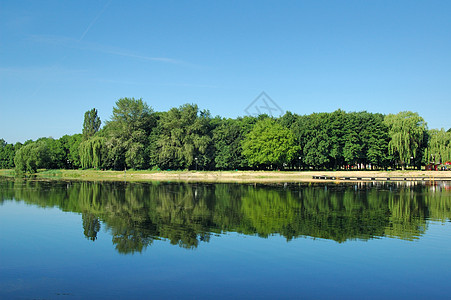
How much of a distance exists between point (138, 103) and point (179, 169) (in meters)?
19.9

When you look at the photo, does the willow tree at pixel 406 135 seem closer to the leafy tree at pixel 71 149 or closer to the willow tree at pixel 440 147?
the willow tree at pixel 440 147

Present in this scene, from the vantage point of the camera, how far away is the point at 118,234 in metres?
16.9

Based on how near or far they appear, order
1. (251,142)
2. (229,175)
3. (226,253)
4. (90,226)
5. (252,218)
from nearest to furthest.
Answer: (226,253) → (90,226) → (252,218) → (229,175) → (251,142)

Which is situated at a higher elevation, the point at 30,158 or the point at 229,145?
the point at 229,145

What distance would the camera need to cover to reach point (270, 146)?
71938mm

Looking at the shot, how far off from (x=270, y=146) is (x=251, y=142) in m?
4.84

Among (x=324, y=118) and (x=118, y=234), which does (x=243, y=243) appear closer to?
(x=118, y=234)

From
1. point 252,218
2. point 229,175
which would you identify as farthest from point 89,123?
point 252,218

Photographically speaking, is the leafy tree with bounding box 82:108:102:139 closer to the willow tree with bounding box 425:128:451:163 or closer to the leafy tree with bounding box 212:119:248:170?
the leafy tree with bounding box 212:119:248:170

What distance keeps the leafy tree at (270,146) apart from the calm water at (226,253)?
47133 millimetres

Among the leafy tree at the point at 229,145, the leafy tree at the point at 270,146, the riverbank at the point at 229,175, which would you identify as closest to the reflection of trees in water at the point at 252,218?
the riverbank at the point at 229,175

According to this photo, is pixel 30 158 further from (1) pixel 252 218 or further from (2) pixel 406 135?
(2) pixel 406 135

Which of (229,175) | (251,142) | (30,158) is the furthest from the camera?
(30,158)

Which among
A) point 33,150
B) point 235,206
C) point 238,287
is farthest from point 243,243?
point 33,150
